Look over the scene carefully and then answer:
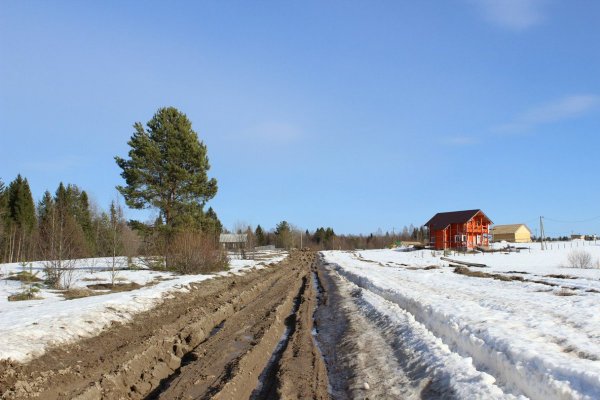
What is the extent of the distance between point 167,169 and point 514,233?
88206 mm

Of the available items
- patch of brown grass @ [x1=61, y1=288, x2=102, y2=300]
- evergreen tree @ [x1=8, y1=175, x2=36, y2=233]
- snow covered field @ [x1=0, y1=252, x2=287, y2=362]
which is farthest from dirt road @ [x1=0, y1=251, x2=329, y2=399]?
evergreen tree @ [x1=8, y1=175, x2=36, y2=233]

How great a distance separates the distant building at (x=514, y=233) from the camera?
9641cm

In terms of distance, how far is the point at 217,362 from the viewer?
739 cm

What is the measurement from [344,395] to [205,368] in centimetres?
231

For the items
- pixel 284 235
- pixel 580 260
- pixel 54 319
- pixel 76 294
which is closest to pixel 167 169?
pixel 76 294

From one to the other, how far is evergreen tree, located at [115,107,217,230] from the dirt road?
716 inches

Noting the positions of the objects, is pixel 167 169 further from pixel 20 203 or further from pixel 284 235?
pixel 284 235

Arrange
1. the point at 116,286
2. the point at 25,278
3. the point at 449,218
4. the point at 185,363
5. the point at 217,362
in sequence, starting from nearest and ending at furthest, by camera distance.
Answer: the point at 217,362 < the point at 185,363 < the point at 116,286 < the point at 25,278 < the point at 449,218

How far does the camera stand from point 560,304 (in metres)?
11.7

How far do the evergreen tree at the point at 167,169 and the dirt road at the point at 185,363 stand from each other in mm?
18195

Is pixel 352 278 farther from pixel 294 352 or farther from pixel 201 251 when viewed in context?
pixel 294 352

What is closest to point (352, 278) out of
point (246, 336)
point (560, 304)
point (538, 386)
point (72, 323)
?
point (560, 304)

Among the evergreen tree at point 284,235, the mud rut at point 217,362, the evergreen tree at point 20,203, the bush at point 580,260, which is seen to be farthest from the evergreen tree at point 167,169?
the evergreen tree at point 284,235

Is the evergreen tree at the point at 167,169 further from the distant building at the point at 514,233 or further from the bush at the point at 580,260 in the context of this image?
the distant building at the point at 514,233
